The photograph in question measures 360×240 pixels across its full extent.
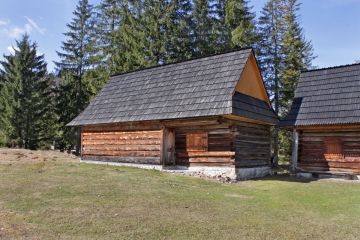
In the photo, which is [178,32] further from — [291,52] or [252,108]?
[252,108]

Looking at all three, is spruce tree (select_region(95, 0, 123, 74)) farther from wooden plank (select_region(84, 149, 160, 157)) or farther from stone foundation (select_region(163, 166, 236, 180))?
stone foundation (select_region(163, 166, 236, 180))

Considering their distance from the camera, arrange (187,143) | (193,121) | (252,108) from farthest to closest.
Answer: (187,143) → (252,108) → (193,121)

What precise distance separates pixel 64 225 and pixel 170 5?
25292 millimetres

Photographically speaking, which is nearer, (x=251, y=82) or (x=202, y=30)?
(x=251, y=82)

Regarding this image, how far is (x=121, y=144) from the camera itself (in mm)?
19078

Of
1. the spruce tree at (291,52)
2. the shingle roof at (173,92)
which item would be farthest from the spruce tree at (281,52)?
the shingle roof at (173,92)

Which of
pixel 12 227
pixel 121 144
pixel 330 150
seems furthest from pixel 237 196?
pixel 121 144

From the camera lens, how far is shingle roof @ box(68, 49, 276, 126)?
1612cm

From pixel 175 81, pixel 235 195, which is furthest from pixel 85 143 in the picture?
pixel 235 195

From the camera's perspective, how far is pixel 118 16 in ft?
112

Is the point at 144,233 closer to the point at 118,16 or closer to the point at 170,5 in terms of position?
the point at 170,5

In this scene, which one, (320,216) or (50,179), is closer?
(320,216)

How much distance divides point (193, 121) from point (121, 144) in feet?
15.4

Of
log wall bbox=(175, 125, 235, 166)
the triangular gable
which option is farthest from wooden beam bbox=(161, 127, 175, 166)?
the triangular gable
